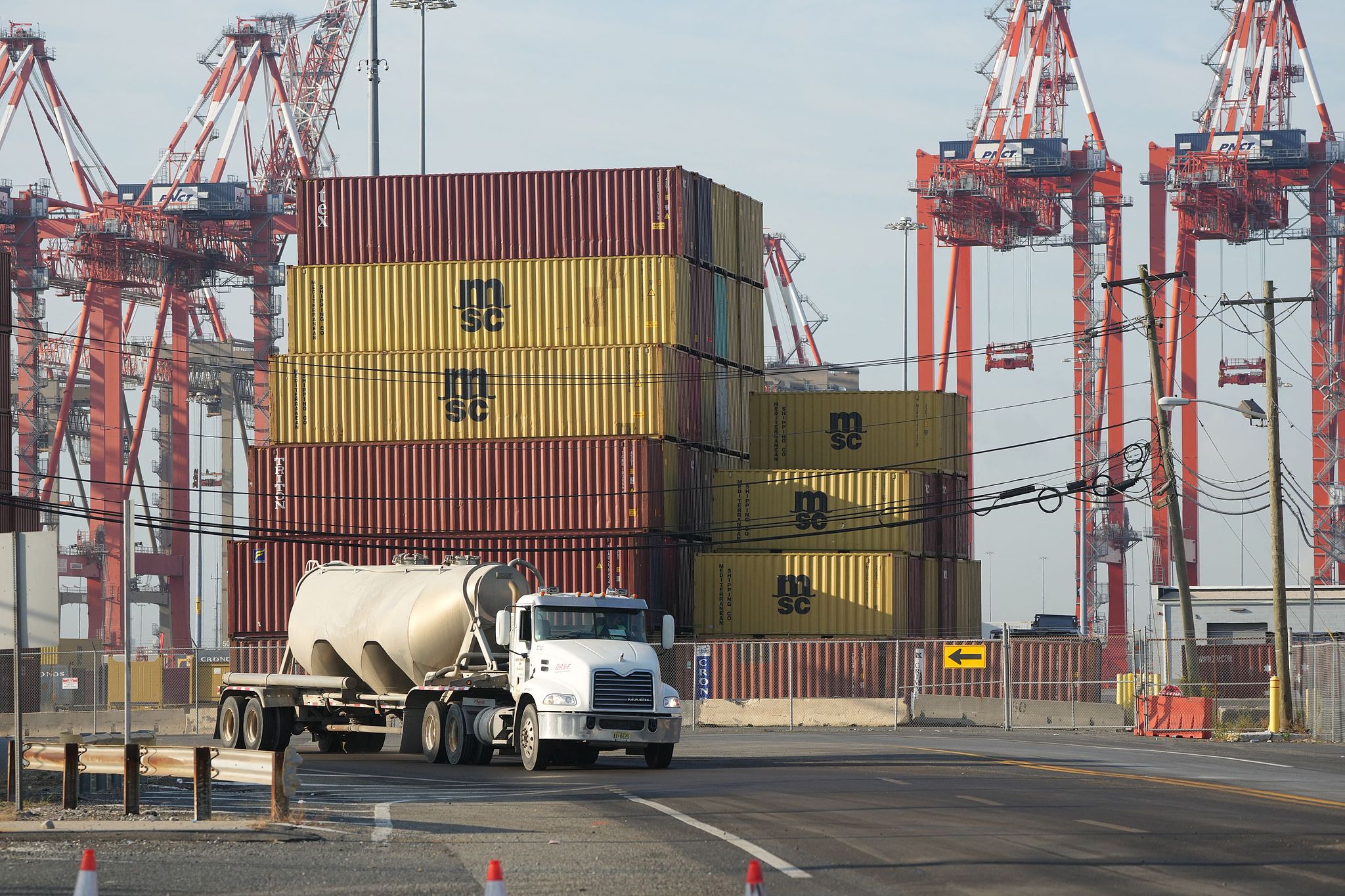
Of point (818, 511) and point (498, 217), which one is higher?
point (498, 217)

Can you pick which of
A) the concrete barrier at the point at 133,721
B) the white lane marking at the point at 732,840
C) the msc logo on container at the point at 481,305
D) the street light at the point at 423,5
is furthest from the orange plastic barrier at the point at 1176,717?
the street light at the point at 423,5

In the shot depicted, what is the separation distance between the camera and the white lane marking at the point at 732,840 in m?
13.4

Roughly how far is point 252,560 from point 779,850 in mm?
36391

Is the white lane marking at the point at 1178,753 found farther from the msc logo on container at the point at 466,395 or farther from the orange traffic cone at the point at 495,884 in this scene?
the msc logo on container at the point at 466,395

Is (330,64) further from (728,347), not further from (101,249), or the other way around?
(728,347)

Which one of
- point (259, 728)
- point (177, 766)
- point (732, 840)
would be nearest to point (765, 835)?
point (732, 840)

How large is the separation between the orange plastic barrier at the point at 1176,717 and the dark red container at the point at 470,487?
14483mm

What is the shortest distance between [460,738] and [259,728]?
→ 5060 millimetres

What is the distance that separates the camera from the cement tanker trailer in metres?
25.4

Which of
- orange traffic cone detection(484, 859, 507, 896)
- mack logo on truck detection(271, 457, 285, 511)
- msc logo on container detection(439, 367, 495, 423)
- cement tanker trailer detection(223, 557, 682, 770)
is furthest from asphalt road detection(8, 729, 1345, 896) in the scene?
mack logo on truck detection(271, 457, 285, 511)

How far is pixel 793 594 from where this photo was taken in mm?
47719

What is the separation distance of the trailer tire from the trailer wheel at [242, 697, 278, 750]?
4.22 meters

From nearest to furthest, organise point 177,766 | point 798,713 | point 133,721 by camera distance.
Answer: point 177,766 → point 798,713 → point 133,721

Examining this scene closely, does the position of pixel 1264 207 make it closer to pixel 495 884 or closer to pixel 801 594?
pixel 801 594
